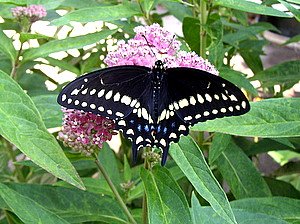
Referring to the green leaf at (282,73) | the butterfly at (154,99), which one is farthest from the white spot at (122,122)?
the green leaf at (282,73)

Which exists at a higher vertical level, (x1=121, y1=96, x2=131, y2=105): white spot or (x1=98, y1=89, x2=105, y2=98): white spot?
(x1=98, y1=89, x2=105, y2=98): white spot

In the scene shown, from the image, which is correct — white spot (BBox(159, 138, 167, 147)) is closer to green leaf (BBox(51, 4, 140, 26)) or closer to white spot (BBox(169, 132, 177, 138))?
white spot (BBox(169, 132, 177, 138))

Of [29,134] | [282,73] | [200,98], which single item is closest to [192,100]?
[200,98]

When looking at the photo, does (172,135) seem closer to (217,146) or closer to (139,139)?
Answer: (139,139)

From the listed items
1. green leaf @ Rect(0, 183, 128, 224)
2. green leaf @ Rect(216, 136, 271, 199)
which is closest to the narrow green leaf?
green leaf @ Rect(216, 136, 271, 199)

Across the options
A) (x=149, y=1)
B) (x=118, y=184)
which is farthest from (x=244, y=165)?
(x=149, y=1)
